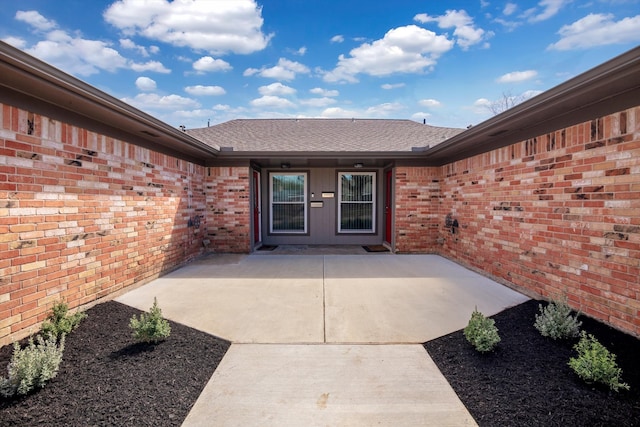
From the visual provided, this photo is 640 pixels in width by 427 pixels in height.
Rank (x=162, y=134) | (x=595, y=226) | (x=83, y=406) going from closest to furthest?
(x=83, y=406), (x=595, y=226), (x=162, y=134)

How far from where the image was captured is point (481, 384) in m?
2.25

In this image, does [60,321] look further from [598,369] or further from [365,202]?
[365,202]

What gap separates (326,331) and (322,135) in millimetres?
6986

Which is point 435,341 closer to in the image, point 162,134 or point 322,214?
point 162,134

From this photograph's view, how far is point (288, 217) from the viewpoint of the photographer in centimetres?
912

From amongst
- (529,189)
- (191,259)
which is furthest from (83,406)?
(529,189)

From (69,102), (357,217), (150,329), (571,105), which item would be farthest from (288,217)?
(571,105)

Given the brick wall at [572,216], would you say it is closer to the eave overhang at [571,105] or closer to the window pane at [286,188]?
the eave overhang at [571,105]

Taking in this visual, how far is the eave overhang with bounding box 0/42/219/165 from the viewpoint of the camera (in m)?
2.58

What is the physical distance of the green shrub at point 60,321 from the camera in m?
2.80

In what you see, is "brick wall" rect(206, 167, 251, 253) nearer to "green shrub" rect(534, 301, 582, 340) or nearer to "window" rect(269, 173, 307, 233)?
"window" rect(269, 173, 307, 233)

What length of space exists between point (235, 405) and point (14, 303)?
2.50 meters

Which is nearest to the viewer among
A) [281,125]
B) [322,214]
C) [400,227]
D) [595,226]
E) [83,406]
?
[83,406]

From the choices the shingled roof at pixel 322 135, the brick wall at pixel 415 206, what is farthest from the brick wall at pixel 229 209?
the brick wall at pixel 415 206
